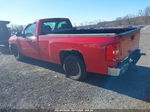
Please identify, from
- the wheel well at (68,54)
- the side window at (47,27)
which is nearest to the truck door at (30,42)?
the side window at (47,27)

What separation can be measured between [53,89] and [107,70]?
5.43ft

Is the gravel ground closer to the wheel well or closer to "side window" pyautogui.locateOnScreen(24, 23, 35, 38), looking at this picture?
the wheel well

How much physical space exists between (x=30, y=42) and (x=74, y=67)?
96.1 inches

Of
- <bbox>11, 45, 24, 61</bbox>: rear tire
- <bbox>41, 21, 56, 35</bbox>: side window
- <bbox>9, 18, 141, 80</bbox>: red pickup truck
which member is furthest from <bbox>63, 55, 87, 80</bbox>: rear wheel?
<bbox>11, 45, 24, 61</bbox>: rear tire

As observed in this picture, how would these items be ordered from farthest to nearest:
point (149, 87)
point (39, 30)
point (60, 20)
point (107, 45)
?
point (60, 20)
point (39, 30)
point (149, 87)
point (107, 45)

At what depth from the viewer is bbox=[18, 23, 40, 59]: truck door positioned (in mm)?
5887

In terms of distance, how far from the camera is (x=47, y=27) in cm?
585

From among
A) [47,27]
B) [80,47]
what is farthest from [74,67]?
[47,27]

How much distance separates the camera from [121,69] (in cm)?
364

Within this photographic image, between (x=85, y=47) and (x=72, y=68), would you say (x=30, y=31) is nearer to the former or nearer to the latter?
(x=72, y=68)

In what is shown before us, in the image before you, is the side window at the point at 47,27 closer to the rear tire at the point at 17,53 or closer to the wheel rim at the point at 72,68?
the wheel rim at the point at 72,68

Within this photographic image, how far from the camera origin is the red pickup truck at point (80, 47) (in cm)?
362

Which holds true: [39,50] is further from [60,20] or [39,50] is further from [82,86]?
[82,86]

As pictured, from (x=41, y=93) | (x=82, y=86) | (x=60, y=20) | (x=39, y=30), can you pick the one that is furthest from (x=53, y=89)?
(x=60, y=20)
